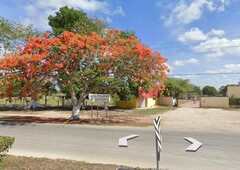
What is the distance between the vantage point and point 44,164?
7.62m

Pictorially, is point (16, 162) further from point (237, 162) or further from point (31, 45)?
point (31, 45)

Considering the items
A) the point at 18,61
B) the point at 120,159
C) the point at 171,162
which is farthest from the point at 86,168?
the point at 18,61

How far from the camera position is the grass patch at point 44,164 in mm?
7207

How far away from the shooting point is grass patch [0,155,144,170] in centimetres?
721

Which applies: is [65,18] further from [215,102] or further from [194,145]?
[194,145]

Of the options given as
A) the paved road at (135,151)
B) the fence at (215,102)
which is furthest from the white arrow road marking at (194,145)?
the fence at (215,102)

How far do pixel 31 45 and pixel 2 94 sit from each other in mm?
4113

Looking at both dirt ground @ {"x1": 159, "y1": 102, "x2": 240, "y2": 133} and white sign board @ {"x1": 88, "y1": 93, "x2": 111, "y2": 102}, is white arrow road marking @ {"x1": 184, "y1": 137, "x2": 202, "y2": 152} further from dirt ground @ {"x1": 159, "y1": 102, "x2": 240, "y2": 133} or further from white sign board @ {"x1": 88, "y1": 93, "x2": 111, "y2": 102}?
white sign board @ {"x1": 88, "y1": 93, "x2": 111, "y2": 102}

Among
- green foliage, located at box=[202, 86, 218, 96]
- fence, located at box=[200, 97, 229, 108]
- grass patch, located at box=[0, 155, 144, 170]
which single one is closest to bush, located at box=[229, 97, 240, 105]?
fence, located at box=[200, 97, 229, 108]

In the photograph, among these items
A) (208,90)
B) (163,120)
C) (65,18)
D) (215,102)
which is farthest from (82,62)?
(208,90)

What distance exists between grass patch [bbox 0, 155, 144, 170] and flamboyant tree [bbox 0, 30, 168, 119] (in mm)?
10717

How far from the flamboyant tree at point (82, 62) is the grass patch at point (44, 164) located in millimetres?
10717

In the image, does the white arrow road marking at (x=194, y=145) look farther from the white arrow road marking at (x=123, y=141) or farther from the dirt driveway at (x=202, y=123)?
the dirt driveway at (x=202, y=123)

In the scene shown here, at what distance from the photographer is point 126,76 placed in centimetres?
2091
